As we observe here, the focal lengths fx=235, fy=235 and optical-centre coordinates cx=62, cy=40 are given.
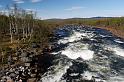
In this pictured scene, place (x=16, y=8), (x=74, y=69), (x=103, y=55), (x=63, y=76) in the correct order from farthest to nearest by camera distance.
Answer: (x=16, y=8) < (x=103, y=55) < (x=74, y=69) < (x=63, y=76)

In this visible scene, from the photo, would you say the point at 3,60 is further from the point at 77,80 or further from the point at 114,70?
the point at 114,70

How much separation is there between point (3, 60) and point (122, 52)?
2796 cm

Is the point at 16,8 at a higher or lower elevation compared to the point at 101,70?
higher

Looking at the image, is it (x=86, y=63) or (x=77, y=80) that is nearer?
(x=77, y=80)

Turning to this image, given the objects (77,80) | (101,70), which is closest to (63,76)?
(77,80)

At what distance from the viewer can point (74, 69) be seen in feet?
139

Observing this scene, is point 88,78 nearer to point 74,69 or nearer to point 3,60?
point 74,69

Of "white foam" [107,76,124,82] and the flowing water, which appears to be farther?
the flowing water

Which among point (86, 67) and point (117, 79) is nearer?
point (117, 79)

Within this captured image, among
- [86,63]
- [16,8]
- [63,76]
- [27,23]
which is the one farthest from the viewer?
[27,23]

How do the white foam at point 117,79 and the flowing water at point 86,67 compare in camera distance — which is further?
the flowing water at point 86,67

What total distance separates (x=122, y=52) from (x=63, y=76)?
23675 mm

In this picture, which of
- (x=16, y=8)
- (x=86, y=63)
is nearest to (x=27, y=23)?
(x=16, y=8)

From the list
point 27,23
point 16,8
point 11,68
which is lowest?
point 11,68
